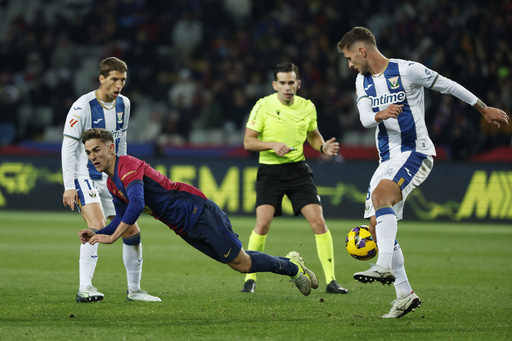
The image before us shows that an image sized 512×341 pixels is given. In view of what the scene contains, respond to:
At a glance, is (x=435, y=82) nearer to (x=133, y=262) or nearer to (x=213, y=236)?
(x=213, y=236)

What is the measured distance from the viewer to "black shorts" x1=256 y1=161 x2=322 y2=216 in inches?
314

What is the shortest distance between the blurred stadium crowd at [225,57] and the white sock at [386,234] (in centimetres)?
1172

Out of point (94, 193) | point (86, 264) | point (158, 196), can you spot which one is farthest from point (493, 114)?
point (86, 264)

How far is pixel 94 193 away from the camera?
6.96m

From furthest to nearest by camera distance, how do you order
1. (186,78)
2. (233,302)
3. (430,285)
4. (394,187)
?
(186,78)
(430,285)
(233,302)
(394,187)

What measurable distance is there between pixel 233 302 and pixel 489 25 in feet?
48.9

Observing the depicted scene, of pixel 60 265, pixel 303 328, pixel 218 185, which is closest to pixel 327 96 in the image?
pixel 218 185

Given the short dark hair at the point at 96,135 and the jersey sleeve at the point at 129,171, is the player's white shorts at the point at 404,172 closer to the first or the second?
the jersey sleeve at the point at 129,171

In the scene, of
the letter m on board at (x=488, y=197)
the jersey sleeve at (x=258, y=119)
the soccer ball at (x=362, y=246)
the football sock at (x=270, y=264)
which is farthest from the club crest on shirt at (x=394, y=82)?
the letter m on board at (x=488, y=197)

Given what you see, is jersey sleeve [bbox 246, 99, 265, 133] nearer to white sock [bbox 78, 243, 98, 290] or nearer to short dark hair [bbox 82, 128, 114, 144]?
white sock [bbox 78, 243, 98, 290]

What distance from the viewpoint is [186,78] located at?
815 inches

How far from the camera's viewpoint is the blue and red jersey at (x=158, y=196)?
5.91 metres

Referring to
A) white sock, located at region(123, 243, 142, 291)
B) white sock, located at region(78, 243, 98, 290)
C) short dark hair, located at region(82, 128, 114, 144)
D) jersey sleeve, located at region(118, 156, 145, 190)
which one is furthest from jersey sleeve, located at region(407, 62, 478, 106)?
white sock, located at region(78, 243, 98, 290)

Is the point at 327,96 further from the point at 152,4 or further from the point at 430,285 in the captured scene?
the point at 430,285
